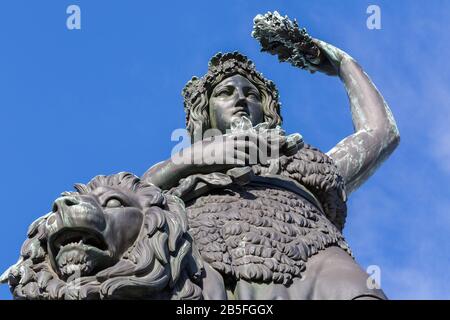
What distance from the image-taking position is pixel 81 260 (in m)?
7.79

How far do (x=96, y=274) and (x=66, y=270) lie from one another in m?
0.18

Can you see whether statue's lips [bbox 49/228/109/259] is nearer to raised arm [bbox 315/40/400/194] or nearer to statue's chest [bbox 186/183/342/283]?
statue's chest [bbox 186/183/342/283]

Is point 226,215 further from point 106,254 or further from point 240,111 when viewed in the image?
point 240,111

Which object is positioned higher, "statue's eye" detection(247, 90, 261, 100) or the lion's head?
"statue's eye" detection(247, 90, 261, 100)

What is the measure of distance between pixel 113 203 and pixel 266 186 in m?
1.80

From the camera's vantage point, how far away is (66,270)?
7.80 metres

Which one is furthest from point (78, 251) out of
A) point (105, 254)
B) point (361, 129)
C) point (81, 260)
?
point (361, 129)

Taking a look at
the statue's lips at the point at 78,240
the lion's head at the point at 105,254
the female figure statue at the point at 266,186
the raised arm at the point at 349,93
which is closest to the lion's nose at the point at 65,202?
the lion's head at the point at 105,254

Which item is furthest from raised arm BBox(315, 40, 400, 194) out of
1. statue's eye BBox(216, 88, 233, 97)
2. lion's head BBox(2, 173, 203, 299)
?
lion's head BBox(2, 173, 203, 299)

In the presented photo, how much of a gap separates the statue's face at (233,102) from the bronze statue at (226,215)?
1 centimetres

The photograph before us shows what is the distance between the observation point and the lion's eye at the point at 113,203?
26.8ft

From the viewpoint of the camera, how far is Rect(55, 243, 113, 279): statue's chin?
7.79m

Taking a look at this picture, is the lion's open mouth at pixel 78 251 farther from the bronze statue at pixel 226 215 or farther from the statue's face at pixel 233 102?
the statue's face at pixel 233 102
